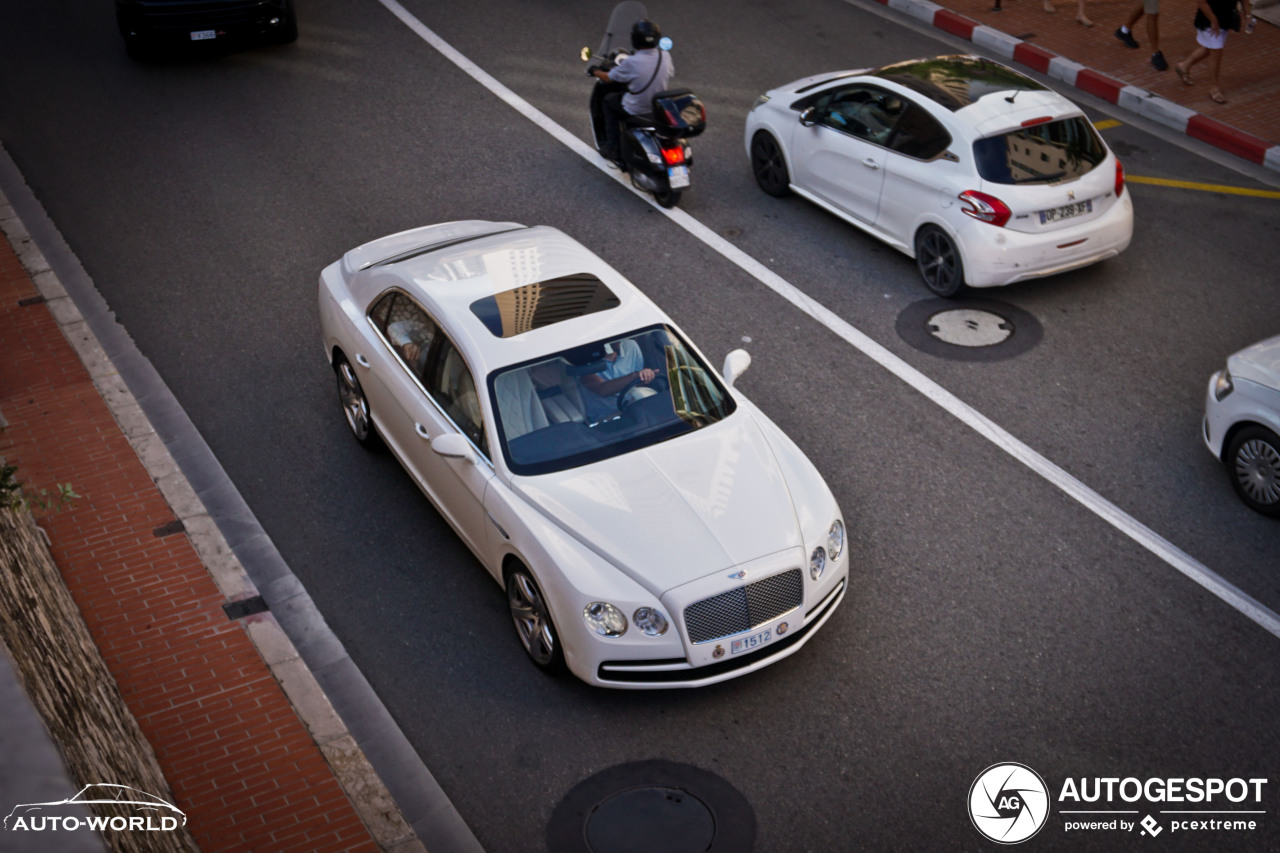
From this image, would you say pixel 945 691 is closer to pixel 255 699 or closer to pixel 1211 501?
pixel 1211 501

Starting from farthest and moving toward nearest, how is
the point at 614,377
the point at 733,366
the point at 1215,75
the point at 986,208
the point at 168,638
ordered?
the point at 1215,75 → the point at 986,208 → the point at 733,366 → the point at 614,377 → the point at 168,638

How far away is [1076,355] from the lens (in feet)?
30.1

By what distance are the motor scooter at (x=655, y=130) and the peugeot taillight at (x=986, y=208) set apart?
283 centimetres

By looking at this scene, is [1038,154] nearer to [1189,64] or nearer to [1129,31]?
[1189,64]

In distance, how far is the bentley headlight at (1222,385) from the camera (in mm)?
7621

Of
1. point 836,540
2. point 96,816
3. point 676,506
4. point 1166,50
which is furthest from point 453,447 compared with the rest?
point 1166,50

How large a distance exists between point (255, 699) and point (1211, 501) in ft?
20.6

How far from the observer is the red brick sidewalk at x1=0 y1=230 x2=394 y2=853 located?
225 inches

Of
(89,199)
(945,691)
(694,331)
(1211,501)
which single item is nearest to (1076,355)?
(1211,501)

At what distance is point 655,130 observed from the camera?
11.1 m

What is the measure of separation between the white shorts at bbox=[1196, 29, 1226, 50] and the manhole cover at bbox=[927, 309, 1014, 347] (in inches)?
233

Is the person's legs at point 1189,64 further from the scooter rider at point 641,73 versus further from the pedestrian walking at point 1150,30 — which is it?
the scooter rider at point 641,73

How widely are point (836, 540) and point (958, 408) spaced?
104 inches

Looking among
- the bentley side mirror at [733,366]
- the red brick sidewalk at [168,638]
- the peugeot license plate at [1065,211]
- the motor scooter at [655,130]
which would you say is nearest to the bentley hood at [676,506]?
the bentley side mirror at [733,366]
